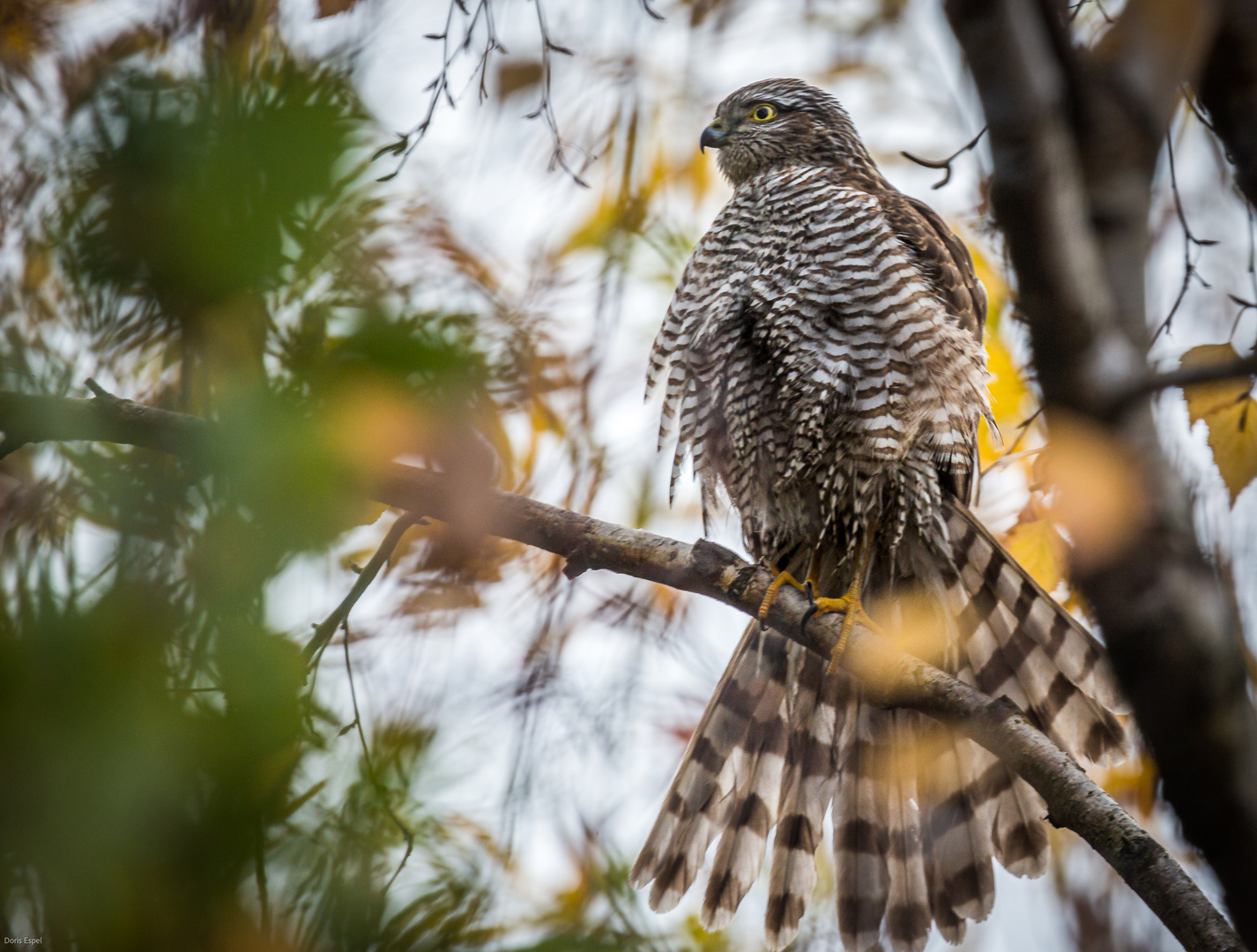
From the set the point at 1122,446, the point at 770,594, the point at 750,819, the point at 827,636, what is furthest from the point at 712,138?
the point at 1122,446

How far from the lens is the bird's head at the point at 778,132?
4.19 m

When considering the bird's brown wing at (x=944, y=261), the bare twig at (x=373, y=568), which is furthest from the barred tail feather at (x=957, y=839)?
the bare twig at (x=373, y=568)

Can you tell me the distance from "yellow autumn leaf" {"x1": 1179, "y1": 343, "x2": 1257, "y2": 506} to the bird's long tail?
113 cm

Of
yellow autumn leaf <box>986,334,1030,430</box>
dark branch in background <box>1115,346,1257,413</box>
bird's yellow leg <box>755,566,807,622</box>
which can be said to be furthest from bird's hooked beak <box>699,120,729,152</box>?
dark branch in background <box>1115,346,1257,413</box>

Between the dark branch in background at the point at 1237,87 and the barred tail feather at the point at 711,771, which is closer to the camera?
the dark branch in background at the point at 1237,87

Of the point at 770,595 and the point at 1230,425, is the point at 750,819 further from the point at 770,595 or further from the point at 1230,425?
the point at 1230,425

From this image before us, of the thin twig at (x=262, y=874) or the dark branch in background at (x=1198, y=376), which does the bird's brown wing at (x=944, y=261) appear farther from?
the thin twig at (x=262, y=874)

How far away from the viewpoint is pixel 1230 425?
2070 mm

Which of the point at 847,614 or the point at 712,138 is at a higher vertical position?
the point at 712,138

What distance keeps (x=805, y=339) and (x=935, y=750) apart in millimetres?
1402

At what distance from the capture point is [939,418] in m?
3.32

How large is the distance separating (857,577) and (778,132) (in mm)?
1924

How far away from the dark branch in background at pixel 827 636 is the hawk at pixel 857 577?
0.33 meters

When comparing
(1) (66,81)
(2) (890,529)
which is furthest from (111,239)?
(2) (890,529)
